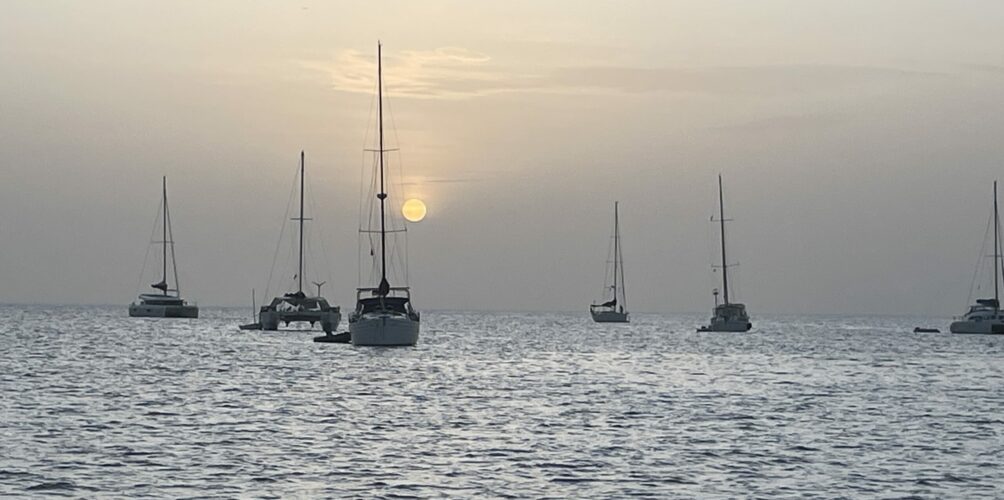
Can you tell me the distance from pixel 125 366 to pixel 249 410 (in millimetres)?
28772

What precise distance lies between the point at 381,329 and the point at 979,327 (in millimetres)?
87344

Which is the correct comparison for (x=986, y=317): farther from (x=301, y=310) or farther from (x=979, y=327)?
(x=301, y=310)

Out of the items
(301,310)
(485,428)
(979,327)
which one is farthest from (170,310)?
(485,428)

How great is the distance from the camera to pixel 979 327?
15450 cm

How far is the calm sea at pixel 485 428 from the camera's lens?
3338 centimetres

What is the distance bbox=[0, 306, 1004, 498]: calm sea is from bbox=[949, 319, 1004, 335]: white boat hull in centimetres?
6782

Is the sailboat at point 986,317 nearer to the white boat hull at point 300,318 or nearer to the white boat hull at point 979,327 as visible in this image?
the white boat hull at point 979,327

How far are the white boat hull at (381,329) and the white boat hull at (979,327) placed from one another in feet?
272

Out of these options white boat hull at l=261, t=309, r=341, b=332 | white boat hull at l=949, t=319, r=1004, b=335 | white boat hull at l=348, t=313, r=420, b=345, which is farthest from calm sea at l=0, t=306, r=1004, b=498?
white boat hull at l=949, t=319, r=1004, b=335

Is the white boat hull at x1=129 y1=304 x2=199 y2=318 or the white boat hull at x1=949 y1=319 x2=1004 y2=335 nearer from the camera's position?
the white boat hull at x1=949 y1=319 x2=1004 y2=335

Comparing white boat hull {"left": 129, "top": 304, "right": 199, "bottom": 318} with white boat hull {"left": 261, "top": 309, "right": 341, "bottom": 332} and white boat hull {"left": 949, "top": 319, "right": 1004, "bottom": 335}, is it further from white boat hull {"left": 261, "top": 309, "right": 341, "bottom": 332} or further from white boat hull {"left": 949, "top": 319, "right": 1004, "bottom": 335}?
white boat hull {"left": 949, "top": 319, "right": 1004, "bottom": 335}

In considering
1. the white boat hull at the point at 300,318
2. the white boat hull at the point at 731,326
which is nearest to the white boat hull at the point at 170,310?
the white boat hull at the point at 300,318

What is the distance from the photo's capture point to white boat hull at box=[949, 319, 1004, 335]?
152 metres

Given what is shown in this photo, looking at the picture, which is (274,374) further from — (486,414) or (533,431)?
(533,431)
